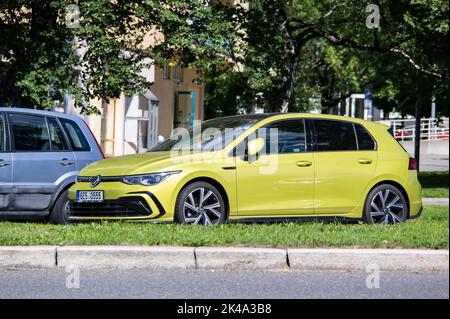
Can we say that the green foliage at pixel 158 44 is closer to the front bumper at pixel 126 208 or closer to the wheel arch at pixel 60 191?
the wheel arch at pixel 60 191

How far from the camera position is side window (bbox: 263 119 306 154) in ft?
40.6

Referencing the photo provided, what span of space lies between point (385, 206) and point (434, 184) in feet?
59.8

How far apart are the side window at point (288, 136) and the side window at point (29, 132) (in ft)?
9.86

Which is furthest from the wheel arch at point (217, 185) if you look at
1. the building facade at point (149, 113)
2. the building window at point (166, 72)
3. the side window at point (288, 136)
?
the building window at point (166, 72)

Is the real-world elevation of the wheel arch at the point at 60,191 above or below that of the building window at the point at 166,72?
below

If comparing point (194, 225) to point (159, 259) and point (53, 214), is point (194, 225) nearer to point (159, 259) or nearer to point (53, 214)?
point (159, 259)

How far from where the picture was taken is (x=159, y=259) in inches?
357

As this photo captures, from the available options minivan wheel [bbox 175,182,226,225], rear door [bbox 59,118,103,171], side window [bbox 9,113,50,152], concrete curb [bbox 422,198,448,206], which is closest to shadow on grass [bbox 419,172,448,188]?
concrete curb [bbox 422,198,448,206]

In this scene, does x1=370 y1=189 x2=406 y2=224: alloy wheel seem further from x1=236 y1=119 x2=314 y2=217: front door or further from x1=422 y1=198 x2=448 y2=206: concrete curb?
x1=422 y1=198 x2=448 y2=206: concrete curb

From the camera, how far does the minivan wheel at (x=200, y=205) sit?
1152 cm

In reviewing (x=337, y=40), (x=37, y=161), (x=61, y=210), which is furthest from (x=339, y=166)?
(x=337, y=40)

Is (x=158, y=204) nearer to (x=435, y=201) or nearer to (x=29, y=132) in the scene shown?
(x=29, y=132)

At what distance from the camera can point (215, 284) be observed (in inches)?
326

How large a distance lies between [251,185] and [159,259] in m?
3.07
